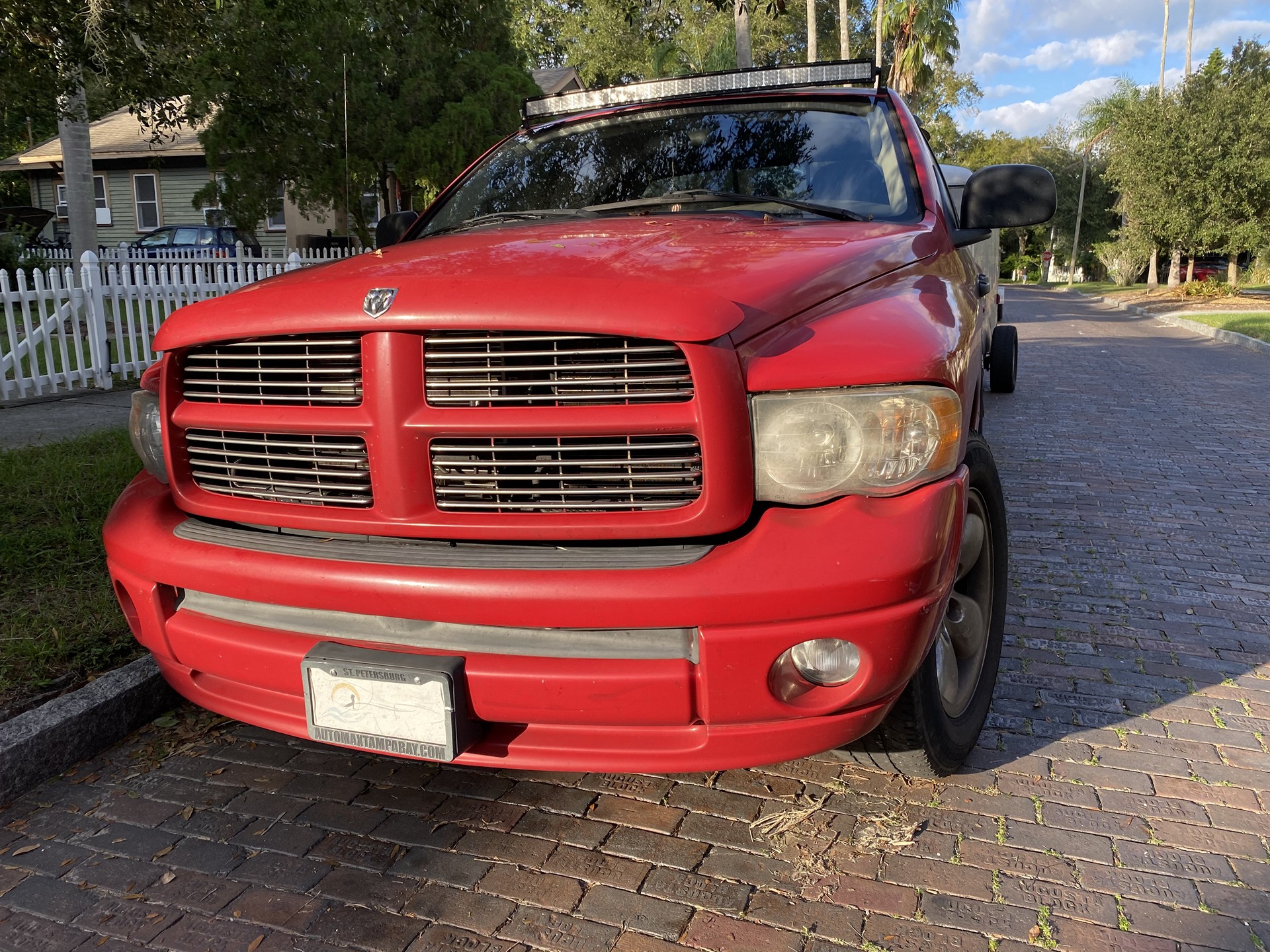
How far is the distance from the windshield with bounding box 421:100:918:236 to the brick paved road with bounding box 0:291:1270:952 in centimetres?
172

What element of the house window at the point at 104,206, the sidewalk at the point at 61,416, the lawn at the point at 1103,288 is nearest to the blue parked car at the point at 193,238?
the house window at the point at 104,206

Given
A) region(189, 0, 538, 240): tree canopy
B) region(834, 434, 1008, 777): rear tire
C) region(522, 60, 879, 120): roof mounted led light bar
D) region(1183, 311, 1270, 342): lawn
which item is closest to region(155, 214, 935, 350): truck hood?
region(834, 434, 1008, 777): rear tire

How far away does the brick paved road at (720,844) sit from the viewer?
7.11 ft

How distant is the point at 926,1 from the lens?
34531mm

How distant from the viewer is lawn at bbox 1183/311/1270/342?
16737mm

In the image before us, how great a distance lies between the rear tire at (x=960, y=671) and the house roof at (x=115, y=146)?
2730cm

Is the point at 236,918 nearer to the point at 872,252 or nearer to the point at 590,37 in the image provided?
the point at 872,252

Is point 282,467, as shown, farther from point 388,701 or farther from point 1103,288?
point 1103,288

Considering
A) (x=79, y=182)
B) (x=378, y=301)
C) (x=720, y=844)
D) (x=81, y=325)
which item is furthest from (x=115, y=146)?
(x=720, y=844)

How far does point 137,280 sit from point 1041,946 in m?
9.80

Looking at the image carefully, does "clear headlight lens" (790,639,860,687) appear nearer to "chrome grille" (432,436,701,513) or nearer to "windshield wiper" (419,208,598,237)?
"chrome grille" (432,436,701,513)

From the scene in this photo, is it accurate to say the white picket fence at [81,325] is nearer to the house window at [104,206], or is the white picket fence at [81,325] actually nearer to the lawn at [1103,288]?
the house window at [104,206]

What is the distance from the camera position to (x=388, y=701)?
6.95 ft

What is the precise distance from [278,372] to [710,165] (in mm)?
1839
